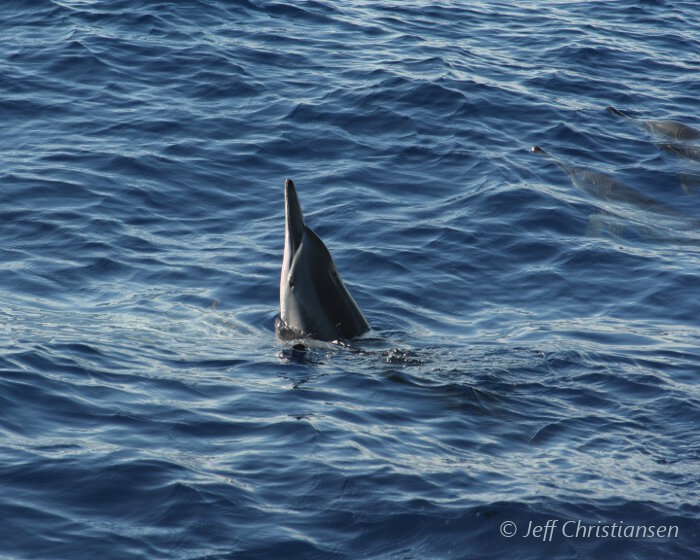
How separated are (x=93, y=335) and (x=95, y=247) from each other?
279cm

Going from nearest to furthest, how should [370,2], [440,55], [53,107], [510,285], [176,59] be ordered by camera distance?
[510,285]
[53,107]
[176,59]
[440,55]
[370,2]

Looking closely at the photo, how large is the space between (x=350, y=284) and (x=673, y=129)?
28.4ft

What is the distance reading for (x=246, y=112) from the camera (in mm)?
19781

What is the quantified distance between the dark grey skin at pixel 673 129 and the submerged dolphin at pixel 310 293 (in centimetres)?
962

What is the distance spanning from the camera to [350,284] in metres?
14.0

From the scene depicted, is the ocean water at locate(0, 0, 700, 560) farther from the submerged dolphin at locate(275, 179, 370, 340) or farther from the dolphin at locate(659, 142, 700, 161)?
the submerged dolphin at locate(275, 179, 370, 340)

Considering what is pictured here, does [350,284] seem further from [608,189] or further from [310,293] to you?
[608,189]

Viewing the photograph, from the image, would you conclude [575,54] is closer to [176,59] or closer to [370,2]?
[370,2]

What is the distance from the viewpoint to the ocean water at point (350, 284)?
27.5 ft

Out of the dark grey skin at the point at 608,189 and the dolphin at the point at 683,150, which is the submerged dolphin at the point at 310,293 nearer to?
the dark grey skin at the point at 608,189

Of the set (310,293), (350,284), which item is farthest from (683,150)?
(310,293)

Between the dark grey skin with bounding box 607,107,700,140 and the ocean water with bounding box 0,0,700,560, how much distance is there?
0.28m

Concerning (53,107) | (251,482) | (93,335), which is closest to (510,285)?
(93,335)

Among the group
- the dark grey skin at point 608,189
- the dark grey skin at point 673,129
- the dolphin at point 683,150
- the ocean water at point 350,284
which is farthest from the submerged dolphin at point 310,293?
the dark grey skin at point 673,129
